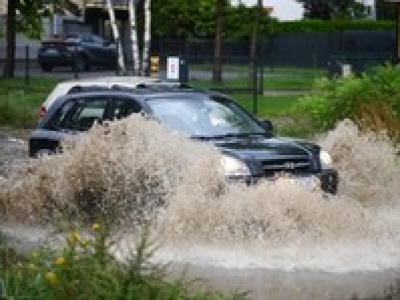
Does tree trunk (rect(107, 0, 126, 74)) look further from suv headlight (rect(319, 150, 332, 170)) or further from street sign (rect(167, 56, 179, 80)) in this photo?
suv headlight (rect(319, 150, 332, 170))

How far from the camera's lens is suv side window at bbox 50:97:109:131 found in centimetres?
1265

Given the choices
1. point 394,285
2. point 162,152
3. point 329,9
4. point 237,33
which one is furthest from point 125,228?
point 329,9

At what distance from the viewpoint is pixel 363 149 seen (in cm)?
1351

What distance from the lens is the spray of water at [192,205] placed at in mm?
9891

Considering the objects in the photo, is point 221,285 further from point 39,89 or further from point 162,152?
point 39,89

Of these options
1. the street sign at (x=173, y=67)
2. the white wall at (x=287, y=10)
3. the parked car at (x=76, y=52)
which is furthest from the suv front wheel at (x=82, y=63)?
the white wall at (x=287, y=10)

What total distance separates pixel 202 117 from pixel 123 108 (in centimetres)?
88

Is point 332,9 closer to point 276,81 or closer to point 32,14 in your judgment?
point 276,81

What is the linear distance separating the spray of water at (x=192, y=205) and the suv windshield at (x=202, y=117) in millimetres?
926

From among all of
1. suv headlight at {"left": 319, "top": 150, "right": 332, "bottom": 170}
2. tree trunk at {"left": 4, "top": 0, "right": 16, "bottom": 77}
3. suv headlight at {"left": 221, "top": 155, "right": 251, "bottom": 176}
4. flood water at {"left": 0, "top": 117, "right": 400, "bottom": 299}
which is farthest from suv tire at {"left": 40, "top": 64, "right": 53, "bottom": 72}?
suv headlight at {"left": 221, "top": 155, "right": 251, "bottom": 176}

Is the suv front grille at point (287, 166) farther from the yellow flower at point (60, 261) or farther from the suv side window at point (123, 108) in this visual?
the yellow flower at point (60, 261)

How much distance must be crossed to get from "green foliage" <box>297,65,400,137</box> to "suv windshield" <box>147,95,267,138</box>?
14.8 ft

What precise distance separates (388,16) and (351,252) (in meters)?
58.2

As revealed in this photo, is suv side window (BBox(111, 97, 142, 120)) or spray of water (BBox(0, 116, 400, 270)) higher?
suv side window (BBox(111, 97, 142, 120))
